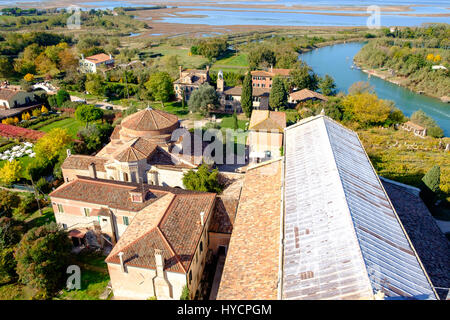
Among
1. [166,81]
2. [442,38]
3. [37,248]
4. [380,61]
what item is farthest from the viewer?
[442,38]

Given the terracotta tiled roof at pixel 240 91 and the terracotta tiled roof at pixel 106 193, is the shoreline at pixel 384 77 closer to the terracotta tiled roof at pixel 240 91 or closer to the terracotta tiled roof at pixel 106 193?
the terracotta tiled roof at pixel 240 91

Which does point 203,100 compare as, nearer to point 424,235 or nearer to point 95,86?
point 95,86

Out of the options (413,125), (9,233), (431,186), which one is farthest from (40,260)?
(413,125)

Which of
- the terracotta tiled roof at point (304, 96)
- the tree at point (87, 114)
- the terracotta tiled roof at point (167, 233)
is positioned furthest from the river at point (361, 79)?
the tree at point (87, 114)

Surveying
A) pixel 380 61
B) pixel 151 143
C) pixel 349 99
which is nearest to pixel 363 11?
pixel 380 61

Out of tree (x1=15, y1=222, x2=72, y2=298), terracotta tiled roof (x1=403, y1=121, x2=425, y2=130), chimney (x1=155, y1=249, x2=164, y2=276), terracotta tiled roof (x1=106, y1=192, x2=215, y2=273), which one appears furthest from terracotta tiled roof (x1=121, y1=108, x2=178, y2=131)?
terracotta tiled roof (x1=403, y1=121, x2=425, y2=130)

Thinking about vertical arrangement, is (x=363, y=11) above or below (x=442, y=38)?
above

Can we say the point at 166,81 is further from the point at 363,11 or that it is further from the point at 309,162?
the point at 363,11
